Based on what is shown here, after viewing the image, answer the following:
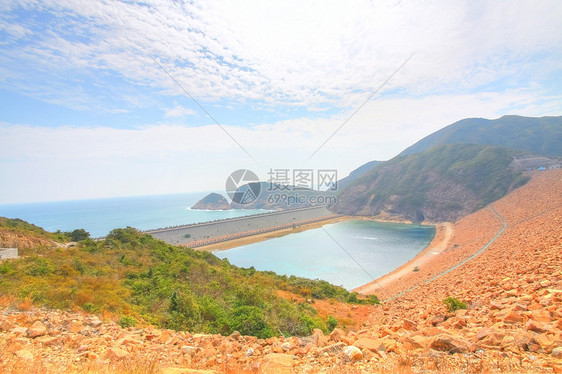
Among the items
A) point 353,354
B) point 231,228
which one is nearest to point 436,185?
point 231,228

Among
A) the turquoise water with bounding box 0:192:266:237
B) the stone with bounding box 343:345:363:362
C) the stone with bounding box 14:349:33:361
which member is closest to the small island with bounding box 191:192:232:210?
the turquoise water with bounding box 0:192:266:237

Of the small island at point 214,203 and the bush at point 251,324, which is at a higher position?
the bush at point 251,324

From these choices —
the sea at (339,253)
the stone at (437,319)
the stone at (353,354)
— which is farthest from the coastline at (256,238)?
the stone at (353,354)

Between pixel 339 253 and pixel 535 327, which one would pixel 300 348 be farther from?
pixel 339 253

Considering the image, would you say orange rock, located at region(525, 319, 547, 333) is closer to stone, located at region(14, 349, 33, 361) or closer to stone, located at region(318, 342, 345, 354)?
stone, located at region(318, 342, 345, 354)

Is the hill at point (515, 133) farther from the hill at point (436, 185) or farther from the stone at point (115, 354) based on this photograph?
the stone at point (115, 354)

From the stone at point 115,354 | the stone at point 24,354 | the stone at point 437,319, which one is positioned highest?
the stone at point 24,354

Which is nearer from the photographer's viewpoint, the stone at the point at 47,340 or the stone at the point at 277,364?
the stone at the point at 277,364
